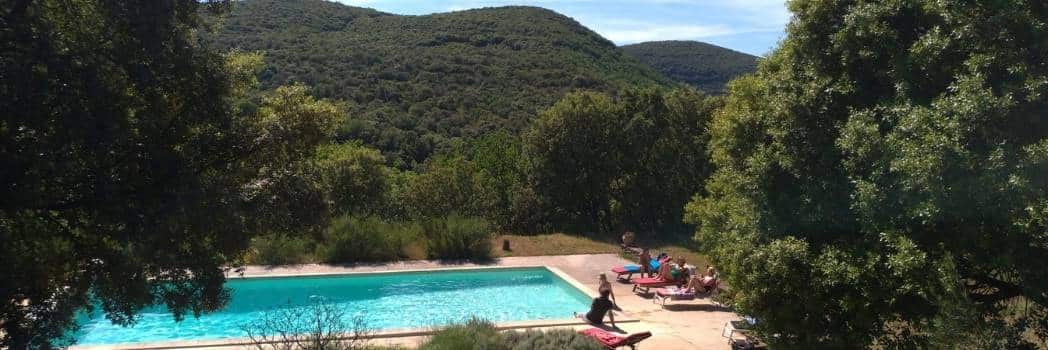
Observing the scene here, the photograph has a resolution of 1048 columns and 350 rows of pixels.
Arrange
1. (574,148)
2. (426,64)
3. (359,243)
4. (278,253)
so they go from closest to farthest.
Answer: (278,253)
(359,243)
(574,148)
(426,64)

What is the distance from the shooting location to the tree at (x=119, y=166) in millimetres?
4867

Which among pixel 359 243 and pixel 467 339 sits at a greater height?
pixel 359 243

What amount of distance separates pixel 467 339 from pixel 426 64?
155 feet

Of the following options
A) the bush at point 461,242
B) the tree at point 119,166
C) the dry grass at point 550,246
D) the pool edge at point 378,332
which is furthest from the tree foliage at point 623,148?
the tree at point 119,166

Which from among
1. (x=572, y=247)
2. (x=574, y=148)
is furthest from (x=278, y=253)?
(x=574, y=148)

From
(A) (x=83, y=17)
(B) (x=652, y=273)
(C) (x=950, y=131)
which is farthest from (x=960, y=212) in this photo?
(B) (x=652, y=273)

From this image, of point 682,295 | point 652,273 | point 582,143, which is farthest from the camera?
point 582,143

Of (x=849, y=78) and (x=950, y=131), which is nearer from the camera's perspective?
(x=950, y=131)

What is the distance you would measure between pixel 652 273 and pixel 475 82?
39218 mm

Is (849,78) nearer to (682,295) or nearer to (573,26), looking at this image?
(682,295)

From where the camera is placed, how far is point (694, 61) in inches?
2734

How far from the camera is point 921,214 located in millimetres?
4922

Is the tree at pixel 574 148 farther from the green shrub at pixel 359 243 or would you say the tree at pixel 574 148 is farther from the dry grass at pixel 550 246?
the green shrub at pixel 359 243

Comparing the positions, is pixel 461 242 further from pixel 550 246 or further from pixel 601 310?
pixel 601 310
